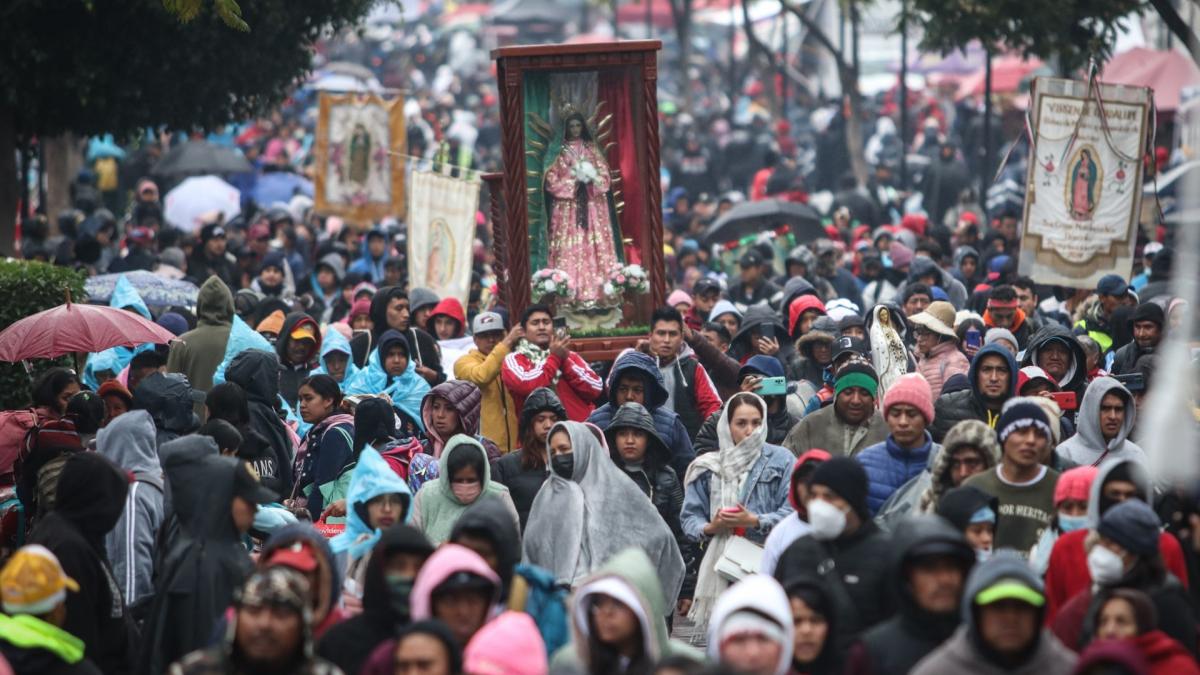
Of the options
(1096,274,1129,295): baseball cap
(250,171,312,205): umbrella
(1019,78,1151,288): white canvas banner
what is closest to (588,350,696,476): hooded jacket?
(1096,274,1129,295): baseball cap

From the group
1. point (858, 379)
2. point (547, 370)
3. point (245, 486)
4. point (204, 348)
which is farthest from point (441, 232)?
point (245, 486)

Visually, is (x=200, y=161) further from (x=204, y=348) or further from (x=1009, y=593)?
(x=1009, y=593)

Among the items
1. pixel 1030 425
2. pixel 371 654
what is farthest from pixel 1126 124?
pixel 371 654

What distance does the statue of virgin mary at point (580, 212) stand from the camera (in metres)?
13.7

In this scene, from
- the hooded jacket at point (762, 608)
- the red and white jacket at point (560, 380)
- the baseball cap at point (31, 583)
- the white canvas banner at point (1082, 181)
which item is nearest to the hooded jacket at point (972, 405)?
the red and white jacket at point (560, 380)

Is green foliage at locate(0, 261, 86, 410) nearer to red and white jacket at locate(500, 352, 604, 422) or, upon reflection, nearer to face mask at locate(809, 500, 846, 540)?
red and white jacket at locate(500, 352, 604, 422)

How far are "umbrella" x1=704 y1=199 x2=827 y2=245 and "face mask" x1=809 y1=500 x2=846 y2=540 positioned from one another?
12485mm

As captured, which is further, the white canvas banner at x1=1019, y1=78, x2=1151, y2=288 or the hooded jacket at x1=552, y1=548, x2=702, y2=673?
the white canvas banner at x1=1019, y1=78, x2=1151, y2=288

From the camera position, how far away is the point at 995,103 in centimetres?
3419

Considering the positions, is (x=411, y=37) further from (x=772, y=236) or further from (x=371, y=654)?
(x=371, y=654)

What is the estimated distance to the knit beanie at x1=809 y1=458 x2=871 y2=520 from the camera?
24.1ft

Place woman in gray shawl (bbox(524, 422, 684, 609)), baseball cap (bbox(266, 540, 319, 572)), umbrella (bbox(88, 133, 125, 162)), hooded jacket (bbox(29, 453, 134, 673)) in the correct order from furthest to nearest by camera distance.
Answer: umbrella (bbox(88, 133, 125, 162)) < woman in gray shawl (bbox(524, 422, 684, 609)) < hooded jacket (bbox(29, 453, 134, 673)) < baseball cap (bbox(266, 540, 319, 572))

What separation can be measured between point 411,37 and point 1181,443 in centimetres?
4983

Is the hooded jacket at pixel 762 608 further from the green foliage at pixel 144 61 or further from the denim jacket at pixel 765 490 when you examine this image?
the green foliage at pixel 144 61
